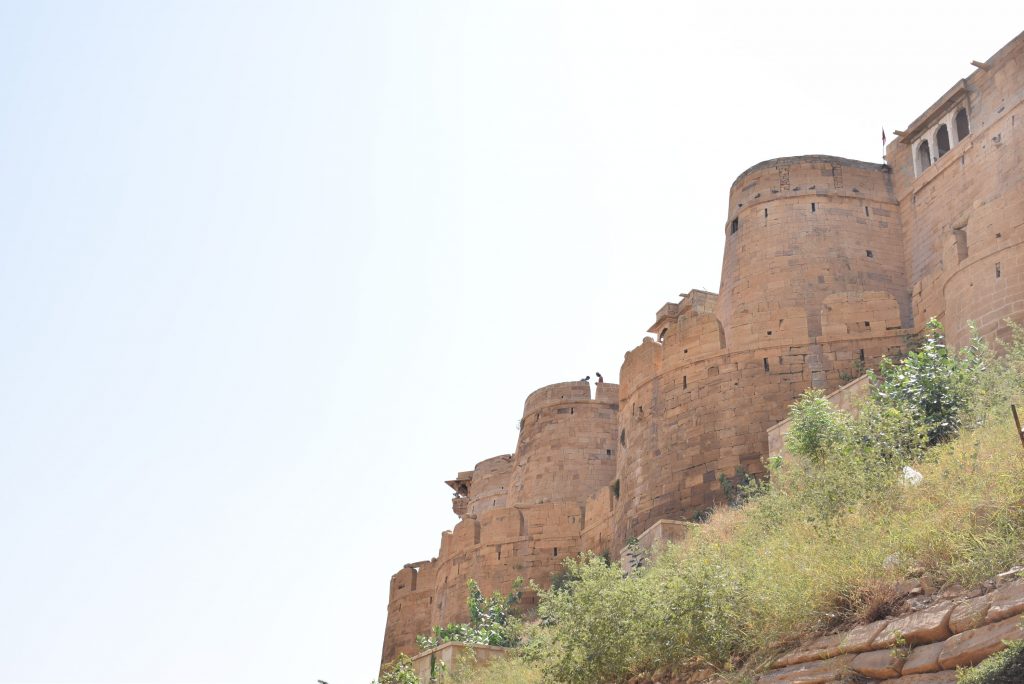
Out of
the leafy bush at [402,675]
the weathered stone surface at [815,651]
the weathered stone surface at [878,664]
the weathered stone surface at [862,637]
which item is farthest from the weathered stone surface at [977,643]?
the leafy bush at [402,675]

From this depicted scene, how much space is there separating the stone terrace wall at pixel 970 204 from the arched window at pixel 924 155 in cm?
10

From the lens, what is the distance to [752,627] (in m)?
7.68

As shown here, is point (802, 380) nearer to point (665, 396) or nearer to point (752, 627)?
point (665, 396)

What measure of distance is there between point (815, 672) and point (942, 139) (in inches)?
679

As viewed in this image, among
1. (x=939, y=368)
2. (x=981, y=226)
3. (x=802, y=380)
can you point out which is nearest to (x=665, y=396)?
(x=802, y=380)

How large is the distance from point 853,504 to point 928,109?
14994mm

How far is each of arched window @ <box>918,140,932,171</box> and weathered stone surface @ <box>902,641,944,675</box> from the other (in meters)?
17.3

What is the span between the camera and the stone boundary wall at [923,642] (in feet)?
18.9

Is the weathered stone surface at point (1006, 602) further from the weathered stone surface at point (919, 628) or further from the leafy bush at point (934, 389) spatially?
the leafy bush at point (934, 389)

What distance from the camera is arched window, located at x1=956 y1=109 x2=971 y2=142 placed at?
20922mm

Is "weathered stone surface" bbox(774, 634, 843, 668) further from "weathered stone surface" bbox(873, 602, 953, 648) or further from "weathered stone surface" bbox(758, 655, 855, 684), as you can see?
"weathered stone surface" bbox(873, 602, 953, 648)

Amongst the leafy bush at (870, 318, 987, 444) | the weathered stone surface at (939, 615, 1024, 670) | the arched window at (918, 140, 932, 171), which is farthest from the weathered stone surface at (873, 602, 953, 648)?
the arched window at (918, 140, 932, 171)

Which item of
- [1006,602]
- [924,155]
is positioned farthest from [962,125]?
[1006,602]

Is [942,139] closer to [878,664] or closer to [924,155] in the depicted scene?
[924,155]
